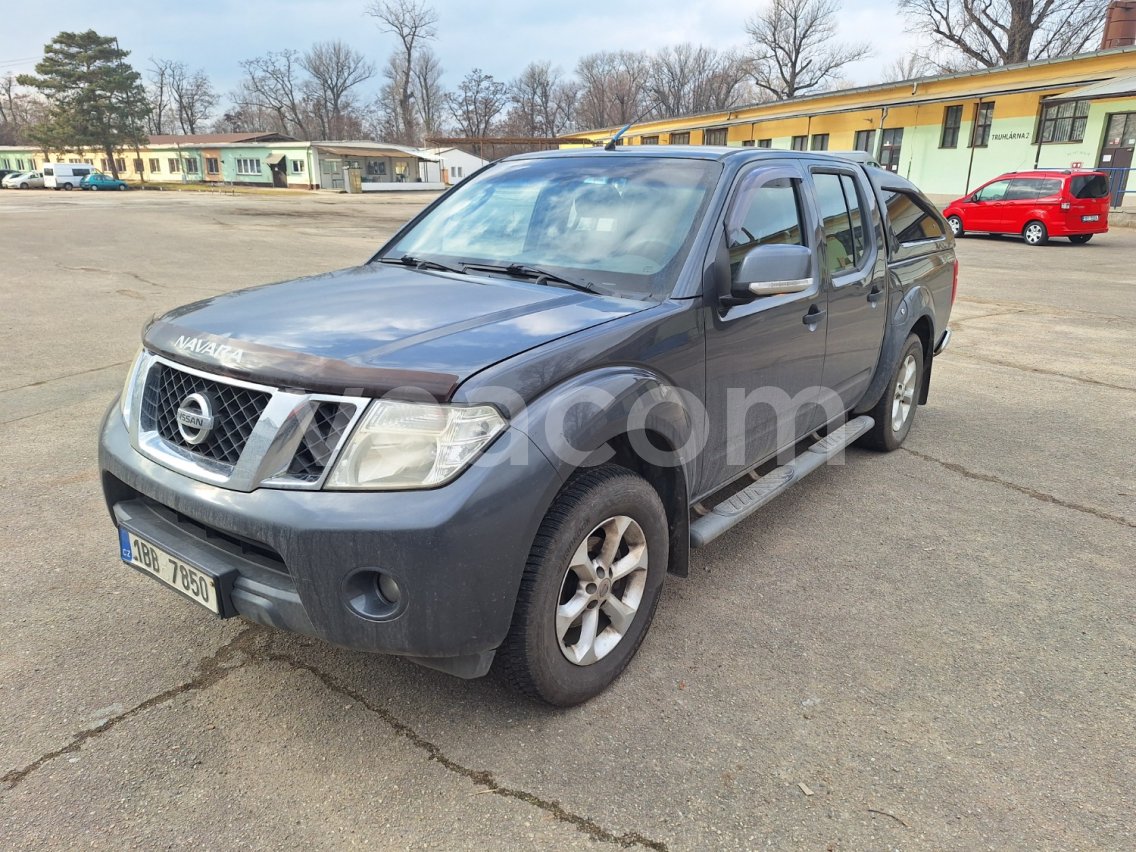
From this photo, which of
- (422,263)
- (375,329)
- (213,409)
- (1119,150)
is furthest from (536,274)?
(1119,150)

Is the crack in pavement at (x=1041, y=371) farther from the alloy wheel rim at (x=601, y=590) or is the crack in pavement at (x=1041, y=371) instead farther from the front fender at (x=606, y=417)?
the alloy wheel rim at (x=601, y=590)

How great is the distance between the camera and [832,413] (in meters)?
4.15

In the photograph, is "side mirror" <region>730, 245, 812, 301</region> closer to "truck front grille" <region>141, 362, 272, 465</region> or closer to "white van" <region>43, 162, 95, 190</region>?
"truck front grille" <region>141, 362, 272, 465</region>

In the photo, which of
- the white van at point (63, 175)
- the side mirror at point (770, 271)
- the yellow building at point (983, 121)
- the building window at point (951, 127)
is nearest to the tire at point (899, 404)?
the side mirror at point (770, 271)

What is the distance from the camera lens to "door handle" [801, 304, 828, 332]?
359 centimetres

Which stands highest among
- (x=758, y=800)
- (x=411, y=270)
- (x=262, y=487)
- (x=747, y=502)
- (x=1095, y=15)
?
(x=1095, y=15)

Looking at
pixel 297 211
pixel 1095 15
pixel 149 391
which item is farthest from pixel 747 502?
pixel 1095 15

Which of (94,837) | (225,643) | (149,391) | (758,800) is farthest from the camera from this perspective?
(225,643)

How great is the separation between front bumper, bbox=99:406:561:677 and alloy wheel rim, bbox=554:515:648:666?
0.31 meters

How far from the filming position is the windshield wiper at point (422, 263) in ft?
10.8

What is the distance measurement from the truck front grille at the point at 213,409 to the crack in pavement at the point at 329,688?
86cm

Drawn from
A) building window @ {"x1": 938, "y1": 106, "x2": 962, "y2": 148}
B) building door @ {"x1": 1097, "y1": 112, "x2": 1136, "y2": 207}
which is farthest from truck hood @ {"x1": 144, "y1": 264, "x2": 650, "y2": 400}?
building window @ {"x1": 938, "y1": 106, "x2": 962, "y2": 148}

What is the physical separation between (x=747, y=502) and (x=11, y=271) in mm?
14096

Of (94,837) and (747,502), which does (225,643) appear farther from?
(747,502)
